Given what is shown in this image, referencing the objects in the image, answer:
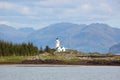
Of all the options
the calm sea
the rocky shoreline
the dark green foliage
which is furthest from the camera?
the dark green foliage

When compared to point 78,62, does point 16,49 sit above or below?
above

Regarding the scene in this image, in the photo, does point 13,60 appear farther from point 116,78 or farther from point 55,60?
point 116,78

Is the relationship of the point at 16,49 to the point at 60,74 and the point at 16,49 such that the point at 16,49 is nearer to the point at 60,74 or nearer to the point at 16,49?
the point at 16,49

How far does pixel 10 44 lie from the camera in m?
136

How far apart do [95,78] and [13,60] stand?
55.6m

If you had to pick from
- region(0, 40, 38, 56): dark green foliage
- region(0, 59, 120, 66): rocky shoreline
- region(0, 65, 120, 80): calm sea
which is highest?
region(0, 40, 38, 56): dark green foliage

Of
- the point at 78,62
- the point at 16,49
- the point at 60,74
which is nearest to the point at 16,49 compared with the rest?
the point at 16,49

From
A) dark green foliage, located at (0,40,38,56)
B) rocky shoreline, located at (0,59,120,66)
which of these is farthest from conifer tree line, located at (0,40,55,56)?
rocky shoreline, located at (0,59,120,66)

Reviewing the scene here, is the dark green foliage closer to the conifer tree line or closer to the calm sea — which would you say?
A: the conifer tree line

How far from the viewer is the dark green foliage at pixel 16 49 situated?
133m

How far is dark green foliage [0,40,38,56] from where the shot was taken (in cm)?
13288

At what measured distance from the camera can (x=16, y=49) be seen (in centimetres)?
13512

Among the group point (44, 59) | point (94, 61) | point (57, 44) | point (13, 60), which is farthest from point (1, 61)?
point (57, 44)

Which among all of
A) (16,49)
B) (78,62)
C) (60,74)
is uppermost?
(16,49)
